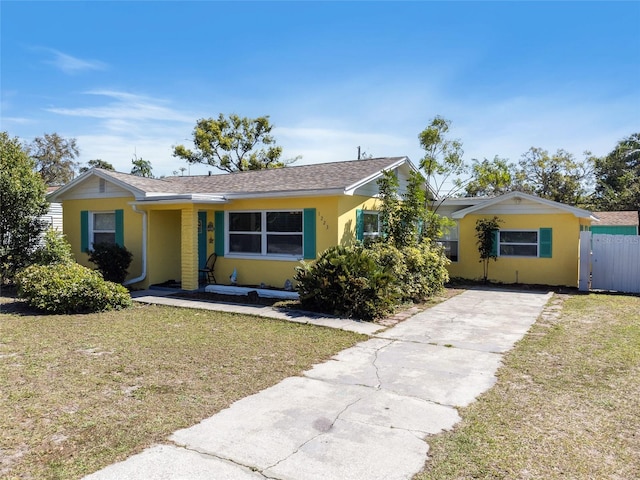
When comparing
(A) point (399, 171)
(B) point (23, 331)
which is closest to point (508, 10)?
(A) point (399, 171)

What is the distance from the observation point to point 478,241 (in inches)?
587

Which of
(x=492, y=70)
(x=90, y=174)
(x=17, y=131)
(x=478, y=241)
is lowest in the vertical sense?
(x=478, y=241)

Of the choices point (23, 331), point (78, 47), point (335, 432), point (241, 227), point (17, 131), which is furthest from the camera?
point (17, 131)

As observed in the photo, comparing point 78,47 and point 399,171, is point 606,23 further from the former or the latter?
point 78,47

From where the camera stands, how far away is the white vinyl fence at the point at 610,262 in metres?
12.9

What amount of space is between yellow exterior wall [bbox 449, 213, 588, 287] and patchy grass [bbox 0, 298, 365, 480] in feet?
30.4

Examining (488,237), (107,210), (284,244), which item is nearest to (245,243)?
(284,244)

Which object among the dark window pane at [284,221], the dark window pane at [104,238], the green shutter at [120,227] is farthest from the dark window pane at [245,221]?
the dark window pane at [104,238]

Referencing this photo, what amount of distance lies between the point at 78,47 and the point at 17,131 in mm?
3755

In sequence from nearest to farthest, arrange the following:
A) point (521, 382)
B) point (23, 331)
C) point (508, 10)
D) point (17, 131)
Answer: point (521, 382) < point (23, 331) < point (508, 10) < point (17, 131)

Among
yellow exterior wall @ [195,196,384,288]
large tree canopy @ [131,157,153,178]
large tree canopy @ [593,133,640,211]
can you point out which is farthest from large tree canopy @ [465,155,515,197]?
large tree canopy @ [131,157,153,178]

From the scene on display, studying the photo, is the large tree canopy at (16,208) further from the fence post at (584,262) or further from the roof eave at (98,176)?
the fence post at (584,262)

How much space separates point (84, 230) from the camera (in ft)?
46.1

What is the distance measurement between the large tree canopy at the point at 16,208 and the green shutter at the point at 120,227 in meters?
2.21
